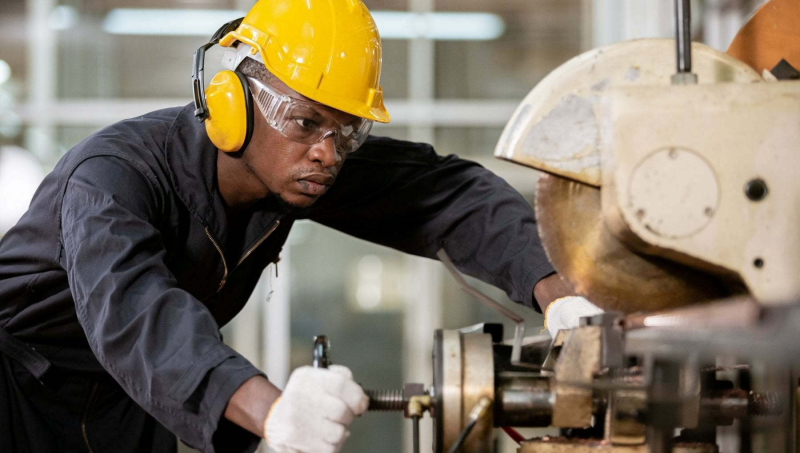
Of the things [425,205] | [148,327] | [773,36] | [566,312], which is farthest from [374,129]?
[148,327]

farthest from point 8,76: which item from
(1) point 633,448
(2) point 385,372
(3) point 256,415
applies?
(1) point 633,448

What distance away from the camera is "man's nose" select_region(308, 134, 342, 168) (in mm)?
1575

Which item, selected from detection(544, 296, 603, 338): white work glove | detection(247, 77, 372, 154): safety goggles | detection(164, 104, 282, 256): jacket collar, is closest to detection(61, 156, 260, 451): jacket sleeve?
detection(164, 104, 282, 256): jacket collar

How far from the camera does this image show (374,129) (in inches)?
173

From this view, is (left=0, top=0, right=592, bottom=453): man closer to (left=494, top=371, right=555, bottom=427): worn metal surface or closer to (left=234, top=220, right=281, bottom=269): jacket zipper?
(left=234, top=220, right=281, bottom=269): jacket zipper

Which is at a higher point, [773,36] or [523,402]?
[773,36]

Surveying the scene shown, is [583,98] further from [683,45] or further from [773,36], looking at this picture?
[773,36]

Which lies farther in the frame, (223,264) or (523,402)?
(223,264)

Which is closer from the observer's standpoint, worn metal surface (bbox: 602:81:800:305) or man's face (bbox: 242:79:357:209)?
worn metal surface (bbox: 602:81:800:305)

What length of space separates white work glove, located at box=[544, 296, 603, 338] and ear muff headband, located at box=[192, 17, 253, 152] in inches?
27.5

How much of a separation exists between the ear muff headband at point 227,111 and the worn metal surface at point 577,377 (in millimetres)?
826

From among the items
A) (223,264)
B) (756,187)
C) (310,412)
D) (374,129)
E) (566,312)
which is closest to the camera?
(756,187)

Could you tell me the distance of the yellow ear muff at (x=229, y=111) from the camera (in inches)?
60.7

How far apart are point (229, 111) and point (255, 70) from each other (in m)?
0.13
